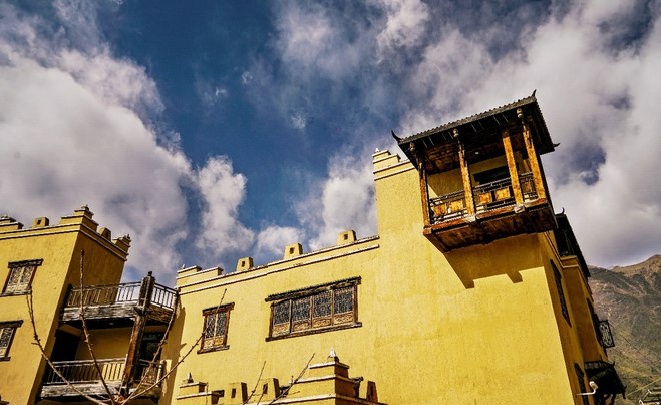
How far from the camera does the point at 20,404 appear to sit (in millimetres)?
19219

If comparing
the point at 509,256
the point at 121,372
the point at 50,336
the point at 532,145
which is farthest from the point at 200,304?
the point at 532,145

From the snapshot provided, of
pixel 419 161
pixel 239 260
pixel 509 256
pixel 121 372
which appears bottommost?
pixel 121 372

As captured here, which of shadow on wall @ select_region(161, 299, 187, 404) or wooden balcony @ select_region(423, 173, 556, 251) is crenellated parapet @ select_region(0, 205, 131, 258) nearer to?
shadow on wall @ select_region(161, 299, 187, 404)

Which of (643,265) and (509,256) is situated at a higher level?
(643,265)

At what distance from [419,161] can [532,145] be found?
12.0 ft

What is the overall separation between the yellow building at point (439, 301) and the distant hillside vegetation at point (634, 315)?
224ft

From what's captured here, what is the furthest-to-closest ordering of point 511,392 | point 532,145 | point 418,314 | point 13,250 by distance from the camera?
point 13,250
point 418,314
point 532,145
point 511,392

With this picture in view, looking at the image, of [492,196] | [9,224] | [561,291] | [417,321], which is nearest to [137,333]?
[9,224]

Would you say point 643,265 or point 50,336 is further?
point 643,265

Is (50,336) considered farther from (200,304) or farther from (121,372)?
(200,304)

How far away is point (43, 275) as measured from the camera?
22047 millimetres

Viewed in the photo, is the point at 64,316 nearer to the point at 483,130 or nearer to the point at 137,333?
the point at 137,333

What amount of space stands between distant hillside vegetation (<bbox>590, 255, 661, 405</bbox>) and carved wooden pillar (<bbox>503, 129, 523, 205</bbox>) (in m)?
69.8

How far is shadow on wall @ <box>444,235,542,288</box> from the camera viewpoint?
1409 centimetres
